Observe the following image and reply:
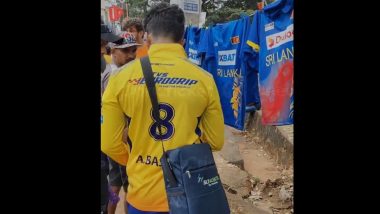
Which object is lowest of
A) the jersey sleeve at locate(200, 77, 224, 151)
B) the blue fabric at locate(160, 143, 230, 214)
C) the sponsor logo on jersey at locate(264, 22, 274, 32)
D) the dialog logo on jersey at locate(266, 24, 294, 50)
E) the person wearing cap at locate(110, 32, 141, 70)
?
the blue fabric at locate(160, 143, 230, 214)

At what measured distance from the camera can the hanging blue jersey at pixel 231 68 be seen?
3887 mm

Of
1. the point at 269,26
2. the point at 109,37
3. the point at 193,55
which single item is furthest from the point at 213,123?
the point at 193,55

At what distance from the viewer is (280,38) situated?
299 cm

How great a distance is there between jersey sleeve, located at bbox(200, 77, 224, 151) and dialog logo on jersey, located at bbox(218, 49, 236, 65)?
2125 mm

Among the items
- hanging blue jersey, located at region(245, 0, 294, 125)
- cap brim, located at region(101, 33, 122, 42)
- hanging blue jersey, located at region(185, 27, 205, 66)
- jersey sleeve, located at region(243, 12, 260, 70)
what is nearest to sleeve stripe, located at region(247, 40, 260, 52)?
jersey sleeve, located at region(243, 12, 260, 70)

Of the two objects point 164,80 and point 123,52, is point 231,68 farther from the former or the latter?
point 164,80

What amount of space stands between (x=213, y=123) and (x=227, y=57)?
7.51 feet

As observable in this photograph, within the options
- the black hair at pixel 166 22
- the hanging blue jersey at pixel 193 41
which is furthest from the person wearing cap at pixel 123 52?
the hanging blue jersey at pixel 193 41

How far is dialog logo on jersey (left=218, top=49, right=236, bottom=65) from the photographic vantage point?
4035mm

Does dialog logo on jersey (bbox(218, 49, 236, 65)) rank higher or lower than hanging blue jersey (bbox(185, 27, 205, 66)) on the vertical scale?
lower

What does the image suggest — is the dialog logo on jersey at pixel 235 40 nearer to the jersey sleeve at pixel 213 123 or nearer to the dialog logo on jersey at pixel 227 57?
the dialog logo on jersey at pixel 227 57

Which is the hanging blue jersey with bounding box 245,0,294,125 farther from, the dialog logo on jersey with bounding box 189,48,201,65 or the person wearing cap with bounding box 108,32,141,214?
the dialog logo on jersey with bounding box 189,48,201,65

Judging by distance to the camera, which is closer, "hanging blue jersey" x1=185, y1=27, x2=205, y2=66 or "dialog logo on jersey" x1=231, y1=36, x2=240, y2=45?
"dialog logo on jersey" x1=231, y1=36, x2=240, y2=45

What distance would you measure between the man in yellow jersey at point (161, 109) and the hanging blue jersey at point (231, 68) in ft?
6.17
